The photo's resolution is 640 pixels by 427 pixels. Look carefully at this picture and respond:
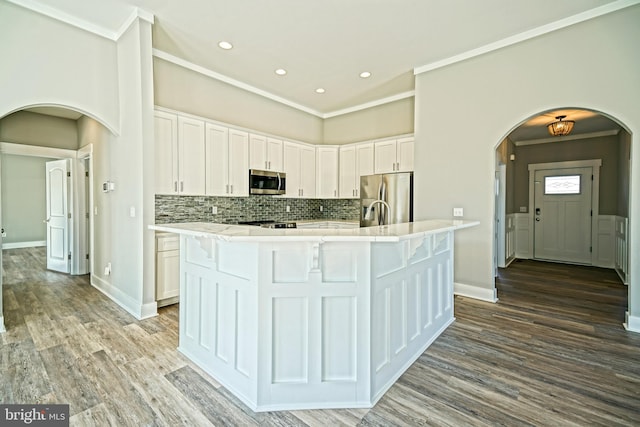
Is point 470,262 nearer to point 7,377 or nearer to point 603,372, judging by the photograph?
point 603,372

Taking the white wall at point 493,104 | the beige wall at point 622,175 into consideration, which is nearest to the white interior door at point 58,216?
the white wall at point 493,104

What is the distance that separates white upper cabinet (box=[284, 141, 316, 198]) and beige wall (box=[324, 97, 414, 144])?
846 millimetres

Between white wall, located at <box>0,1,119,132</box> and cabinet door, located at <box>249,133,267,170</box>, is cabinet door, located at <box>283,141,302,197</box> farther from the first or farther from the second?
white wall, located at <box>0,1,119,132</box>

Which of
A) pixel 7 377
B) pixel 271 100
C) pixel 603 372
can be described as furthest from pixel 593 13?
pixel 7 377

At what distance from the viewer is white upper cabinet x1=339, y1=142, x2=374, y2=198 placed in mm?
5391

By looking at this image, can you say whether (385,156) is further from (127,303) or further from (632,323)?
(127,303)

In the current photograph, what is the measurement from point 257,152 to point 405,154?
246cm

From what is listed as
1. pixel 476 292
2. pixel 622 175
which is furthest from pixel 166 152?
pixel 622 175

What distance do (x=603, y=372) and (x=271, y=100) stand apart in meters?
5.50

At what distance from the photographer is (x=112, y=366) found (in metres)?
2.29

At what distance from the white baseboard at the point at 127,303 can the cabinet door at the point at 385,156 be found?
3.98 meters

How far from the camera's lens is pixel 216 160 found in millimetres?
4184

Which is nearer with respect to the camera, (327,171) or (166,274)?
(166,274)

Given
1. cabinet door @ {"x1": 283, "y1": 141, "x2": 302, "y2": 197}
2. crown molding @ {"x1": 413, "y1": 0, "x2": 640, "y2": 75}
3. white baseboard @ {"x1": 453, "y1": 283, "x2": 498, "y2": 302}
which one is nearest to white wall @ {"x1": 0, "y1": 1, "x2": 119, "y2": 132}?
cabinet door @ {"x1": 283, "y1": 141, "x2": 302, "y2": 197}
